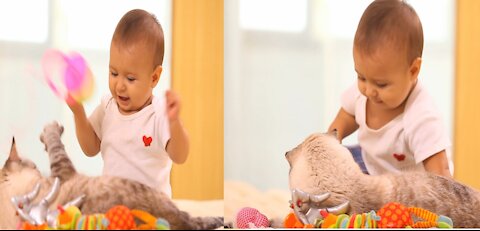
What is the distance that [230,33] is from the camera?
2125 millimetres

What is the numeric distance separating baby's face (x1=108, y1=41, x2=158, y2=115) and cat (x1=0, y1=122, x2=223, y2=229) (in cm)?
19

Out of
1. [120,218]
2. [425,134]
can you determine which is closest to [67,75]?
[120,218]

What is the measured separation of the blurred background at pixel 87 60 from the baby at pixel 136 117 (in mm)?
19

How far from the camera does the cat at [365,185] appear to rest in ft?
6.98

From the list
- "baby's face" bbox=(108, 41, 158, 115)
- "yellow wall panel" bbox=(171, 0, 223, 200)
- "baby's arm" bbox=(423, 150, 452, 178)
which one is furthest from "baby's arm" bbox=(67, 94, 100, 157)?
"baby's arm" bbox=(423, 150, 452, 178)

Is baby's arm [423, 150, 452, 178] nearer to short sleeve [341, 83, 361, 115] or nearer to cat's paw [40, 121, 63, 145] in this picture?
short sleeve [341, 83, 361, 115]

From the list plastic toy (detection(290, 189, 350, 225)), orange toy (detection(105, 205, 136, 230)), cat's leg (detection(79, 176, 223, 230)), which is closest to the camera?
orange toy (detection(105, 205, 136, 230))

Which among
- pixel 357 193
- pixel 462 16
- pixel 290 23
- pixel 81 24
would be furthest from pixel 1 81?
pixel 462 16

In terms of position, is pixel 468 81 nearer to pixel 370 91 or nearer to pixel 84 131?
pixel 370 91

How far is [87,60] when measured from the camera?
2.03 m

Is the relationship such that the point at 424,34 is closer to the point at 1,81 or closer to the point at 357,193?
the point at 357,193

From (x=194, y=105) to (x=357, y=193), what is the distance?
49cm

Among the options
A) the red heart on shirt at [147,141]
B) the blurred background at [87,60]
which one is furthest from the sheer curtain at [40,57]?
the red heart on shirt at [147,141]

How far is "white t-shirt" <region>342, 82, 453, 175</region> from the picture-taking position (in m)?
2.16
